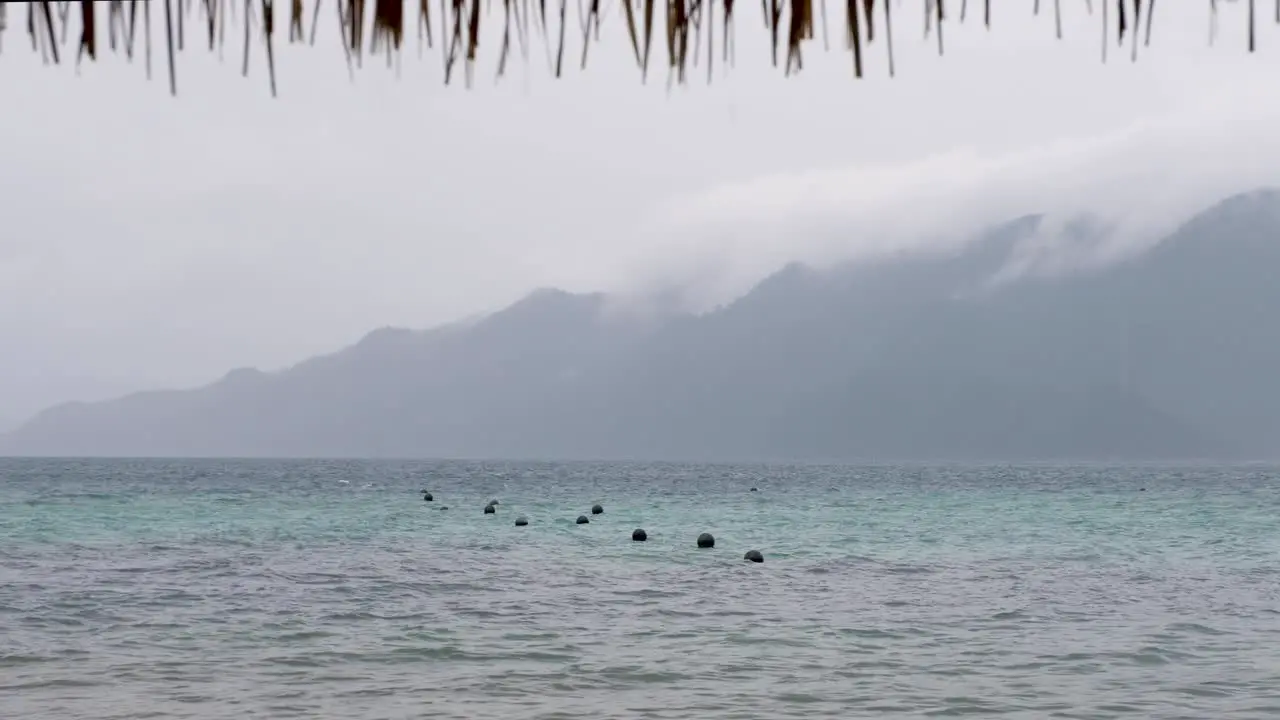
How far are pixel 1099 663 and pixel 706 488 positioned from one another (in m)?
61.2

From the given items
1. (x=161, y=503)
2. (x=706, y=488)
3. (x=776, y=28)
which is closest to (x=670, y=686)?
(x=776, y=28)

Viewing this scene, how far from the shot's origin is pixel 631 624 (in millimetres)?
16703

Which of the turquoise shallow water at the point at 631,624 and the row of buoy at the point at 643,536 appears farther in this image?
the row of buoy at the point at 643,536

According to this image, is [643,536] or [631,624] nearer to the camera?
[631,624]

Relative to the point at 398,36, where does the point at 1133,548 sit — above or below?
below

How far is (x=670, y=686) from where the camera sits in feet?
42.1

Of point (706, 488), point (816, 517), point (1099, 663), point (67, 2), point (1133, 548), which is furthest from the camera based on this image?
point (706, 488)

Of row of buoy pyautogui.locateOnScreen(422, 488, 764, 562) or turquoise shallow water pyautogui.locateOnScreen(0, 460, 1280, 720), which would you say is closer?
turquoise shallow water pyautogui.locateOnScreen(0, 460, 1280, 720)

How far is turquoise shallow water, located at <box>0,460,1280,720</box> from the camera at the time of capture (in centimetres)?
1238

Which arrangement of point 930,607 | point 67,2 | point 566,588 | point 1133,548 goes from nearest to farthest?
point 67,2 < point 930,607 < point 566,588 < point 1133,548

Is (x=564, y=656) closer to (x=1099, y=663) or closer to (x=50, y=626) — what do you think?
(x=1099, y=663)

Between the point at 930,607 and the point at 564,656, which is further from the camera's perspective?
the point at 930,607

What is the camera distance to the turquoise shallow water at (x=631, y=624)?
12383 mm

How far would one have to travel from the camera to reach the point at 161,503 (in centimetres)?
4991
